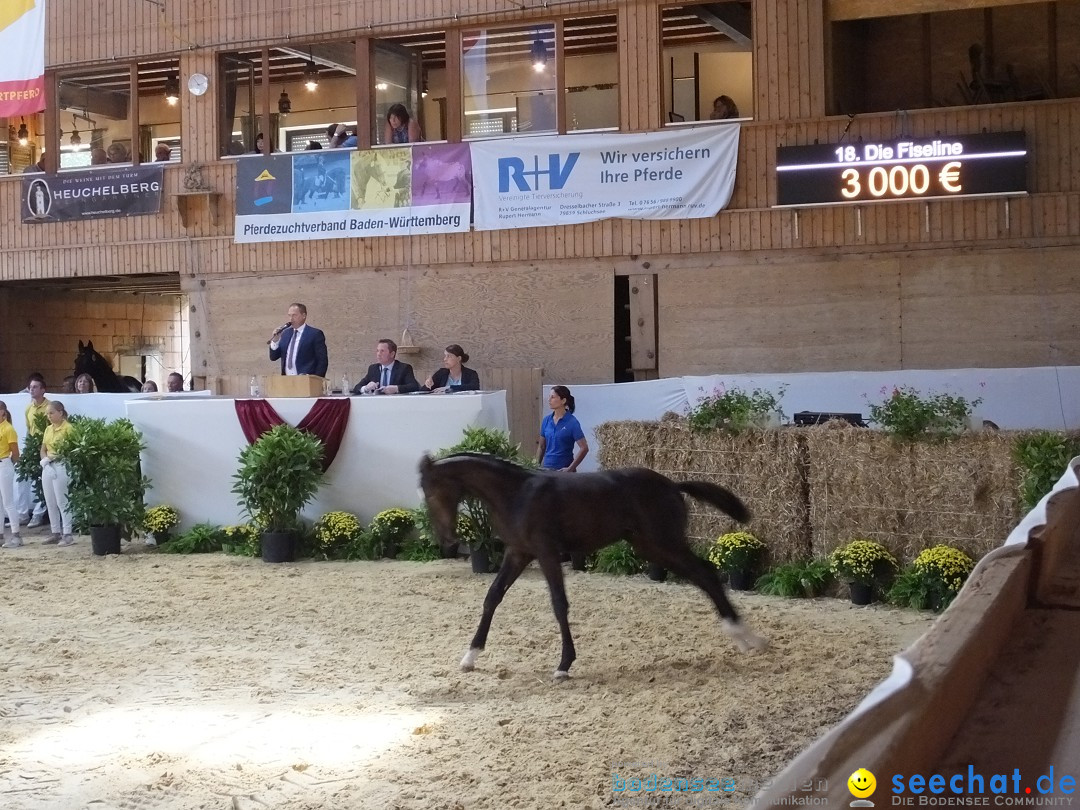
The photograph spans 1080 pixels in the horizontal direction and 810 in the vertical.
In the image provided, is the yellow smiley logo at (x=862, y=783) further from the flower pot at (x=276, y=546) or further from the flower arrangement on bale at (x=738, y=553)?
the flower pot at (x=276, y=546)

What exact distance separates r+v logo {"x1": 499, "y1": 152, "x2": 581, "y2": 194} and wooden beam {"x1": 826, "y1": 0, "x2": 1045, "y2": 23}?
377 centimetres

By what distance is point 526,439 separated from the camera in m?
15.4

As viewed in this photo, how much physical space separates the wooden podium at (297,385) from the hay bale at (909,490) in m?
5.64

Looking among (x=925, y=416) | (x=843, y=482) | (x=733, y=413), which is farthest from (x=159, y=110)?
(x=925, y=416)

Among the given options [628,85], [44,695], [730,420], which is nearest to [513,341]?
[628,85]

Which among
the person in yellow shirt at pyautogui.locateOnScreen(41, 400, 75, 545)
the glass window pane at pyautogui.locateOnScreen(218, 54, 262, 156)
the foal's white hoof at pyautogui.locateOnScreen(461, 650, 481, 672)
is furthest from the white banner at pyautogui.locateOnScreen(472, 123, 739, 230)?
the foal's white hoof at pyautogui.locateOnScreen(461, 650, 481, 672)

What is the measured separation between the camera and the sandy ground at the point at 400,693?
4.95 metres

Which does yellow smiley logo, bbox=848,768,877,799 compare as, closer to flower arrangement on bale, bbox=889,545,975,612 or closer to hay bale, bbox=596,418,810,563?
flower arrangement on bale, bbox=889,545,975,612

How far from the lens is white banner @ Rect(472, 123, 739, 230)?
15.2 metres

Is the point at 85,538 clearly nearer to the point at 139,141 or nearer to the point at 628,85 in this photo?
the point at 139,141

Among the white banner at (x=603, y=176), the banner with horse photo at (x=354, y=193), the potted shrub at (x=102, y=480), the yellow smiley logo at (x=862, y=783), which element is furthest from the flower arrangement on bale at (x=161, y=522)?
the yellow smiley logo at (x=862, y=783)

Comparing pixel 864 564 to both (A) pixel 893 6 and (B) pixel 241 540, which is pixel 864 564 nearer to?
(B) pixel 241 540

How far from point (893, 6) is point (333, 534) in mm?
8898

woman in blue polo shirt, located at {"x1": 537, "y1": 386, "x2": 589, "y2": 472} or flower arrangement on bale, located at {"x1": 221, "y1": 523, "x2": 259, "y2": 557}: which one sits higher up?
woman in blue polo shirt, located at {"x1": 537, "y1": 386, "x2": 589, "y2": 472}
